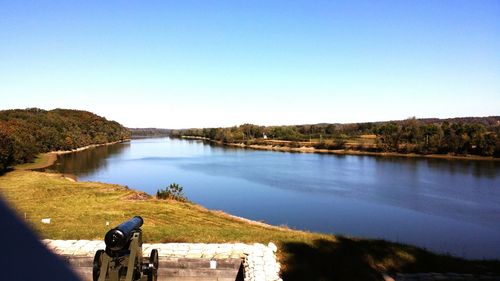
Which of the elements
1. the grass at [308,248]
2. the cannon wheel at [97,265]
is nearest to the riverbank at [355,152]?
the grass at [308,248]

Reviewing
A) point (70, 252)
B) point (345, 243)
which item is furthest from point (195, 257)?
point (345, 243)

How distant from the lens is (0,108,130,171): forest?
44.8 meters

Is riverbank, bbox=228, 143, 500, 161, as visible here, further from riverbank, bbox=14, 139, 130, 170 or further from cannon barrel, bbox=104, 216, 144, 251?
cannon barrel, bbox=104, 216, 144, 251

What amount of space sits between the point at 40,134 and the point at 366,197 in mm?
67146

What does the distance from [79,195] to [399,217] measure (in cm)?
2368

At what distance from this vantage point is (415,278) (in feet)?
30.9

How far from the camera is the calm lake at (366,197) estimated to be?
25719mm

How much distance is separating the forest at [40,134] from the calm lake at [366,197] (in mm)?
8842

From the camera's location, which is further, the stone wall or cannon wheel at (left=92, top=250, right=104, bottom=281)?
the stone wall

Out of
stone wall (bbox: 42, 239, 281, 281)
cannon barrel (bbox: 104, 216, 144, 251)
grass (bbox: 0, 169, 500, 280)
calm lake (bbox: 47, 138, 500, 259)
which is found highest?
cannon barrel (bbox: 104, 216, 144, 251)

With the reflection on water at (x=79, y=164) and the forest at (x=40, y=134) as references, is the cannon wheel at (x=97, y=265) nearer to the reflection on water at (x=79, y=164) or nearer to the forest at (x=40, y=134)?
the forest at (x=40, y=134)

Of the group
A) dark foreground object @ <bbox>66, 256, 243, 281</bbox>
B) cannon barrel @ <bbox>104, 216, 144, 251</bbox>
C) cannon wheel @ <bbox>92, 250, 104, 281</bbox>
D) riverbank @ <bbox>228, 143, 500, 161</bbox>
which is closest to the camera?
cannon barrel @ <bbox>104, 216, 144, 251</bbox>

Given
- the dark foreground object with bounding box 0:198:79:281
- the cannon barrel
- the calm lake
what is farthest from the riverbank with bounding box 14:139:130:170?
the cannon barrel

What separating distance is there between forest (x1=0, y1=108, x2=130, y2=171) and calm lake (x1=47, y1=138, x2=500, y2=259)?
8842 millimetres
